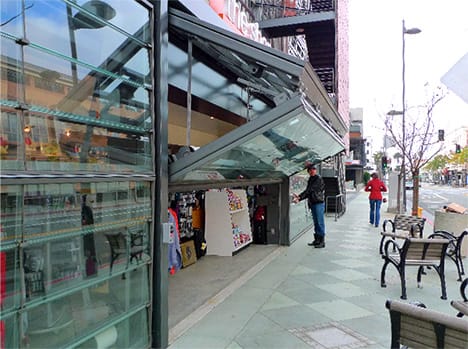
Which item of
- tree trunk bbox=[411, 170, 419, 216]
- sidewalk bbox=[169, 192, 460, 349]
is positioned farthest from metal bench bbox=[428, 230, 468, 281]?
tree trunk bbox=[411, 170, 419, 216]

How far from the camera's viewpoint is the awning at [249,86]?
389 cm

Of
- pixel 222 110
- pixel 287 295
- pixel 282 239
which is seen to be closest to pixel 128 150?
pixel 287 295

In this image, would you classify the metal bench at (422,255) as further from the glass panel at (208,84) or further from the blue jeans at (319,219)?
the blue jeans at (319,219)

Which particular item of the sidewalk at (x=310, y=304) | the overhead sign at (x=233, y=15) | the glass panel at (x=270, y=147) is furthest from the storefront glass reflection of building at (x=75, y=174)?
the overhead sign at (x=233, y=15)

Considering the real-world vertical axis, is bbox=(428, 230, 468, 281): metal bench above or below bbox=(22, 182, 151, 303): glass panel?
below

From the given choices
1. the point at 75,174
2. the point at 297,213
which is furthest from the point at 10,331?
the point at 297,213

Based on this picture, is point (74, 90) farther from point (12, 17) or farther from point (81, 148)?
point (12, 17)

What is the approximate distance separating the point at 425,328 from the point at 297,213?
8.19m

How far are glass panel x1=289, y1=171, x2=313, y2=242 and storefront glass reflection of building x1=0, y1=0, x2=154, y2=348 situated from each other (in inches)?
257

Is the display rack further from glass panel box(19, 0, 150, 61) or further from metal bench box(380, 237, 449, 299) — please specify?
glass panel box(19, 0, 150, 61)

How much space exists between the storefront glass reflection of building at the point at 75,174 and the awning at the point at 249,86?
65cm

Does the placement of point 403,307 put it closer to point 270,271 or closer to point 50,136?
point 50,136

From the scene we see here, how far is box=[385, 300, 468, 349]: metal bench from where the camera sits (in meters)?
2.68

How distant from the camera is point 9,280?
2.43 m
